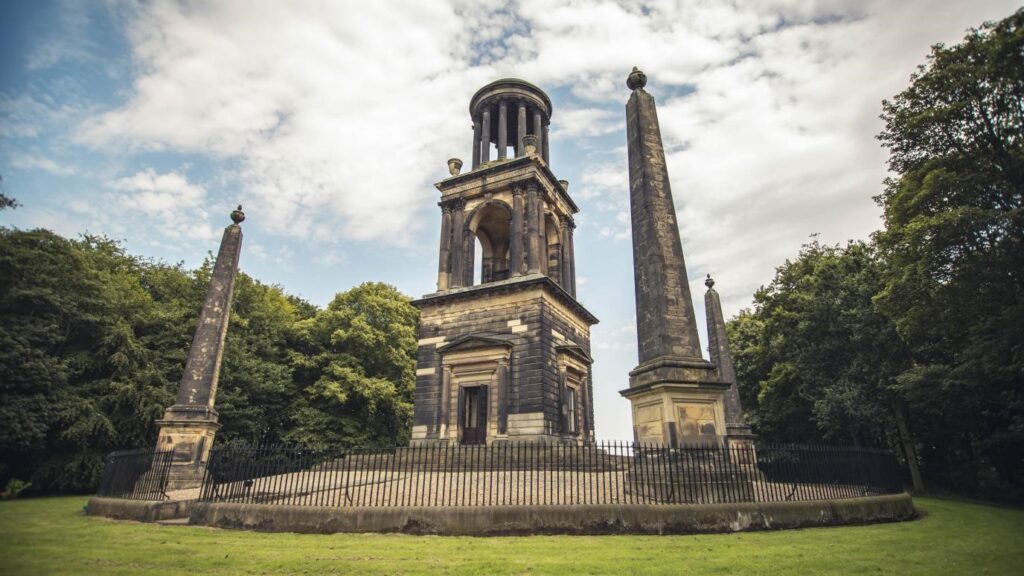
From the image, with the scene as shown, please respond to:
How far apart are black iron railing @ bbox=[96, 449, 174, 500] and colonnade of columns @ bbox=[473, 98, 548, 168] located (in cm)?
1819

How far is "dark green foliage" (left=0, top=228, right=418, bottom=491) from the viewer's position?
18.5 m

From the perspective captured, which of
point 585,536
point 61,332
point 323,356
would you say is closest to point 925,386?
point 585,536

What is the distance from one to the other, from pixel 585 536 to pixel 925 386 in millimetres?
17217

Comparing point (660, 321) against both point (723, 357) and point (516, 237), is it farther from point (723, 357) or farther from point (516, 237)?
point (516, 237)

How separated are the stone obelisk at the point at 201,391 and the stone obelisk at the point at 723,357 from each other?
16.1 m

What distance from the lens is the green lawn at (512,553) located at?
17.4 feet

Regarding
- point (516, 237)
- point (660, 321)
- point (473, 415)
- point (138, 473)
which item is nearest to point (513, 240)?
point (516, 237)

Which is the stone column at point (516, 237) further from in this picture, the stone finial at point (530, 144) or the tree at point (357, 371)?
the tree at point (357, 371)

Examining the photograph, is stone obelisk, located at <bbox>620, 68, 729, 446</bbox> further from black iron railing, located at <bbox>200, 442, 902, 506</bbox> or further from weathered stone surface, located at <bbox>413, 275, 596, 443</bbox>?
weathered stone surface, located at <bbox>413, 275, 596, 443</bbox>

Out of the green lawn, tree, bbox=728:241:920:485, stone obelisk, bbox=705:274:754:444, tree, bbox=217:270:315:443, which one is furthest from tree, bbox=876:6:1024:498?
tree, bbox=217:270:315:443

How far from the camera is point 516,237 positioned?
72.4 ft

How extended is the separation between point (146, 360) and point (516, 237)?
56.4ft

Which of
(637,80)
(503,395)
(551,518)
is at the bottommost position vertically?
(551,518)

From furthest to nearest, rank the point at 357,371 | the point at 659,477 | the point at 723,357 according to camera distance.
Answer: the point at 357,371 → the point at 723,357 → the point at 659,477
